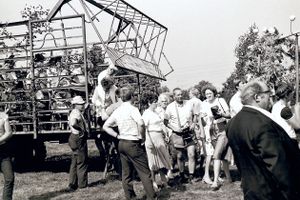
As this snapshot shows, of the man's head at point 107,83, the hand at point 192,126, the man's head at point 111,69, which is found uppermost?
the man's head at point 111,69

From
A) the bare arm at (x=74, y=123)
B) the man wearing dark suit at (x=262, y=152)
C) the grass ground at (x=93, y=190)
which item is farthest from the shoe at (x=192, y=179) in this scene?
the man wearing dark suit at (x=262, y=152)

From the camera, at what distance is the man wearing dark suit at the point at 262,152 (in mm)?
2967

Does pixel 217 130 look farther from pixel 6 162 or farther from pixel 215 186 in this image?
pixel 6 162

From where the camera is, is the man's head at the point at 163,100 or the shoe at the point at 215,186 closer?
the shoe at the point at 215,186

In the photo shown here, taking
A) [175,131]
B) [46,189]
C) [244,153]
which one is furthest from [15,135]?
[244,153]

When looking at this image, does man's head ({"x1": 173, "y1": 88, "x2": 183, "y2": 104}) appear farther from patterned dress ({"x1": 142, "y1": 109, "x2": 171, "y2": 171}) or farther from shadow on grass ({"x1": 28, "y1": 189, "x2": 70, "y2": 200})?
shadow on grass ({"x1": 28, "y1": 189, "x2": 70, "y2": 200})

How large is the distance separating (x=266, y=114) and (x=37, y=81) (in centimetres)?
721

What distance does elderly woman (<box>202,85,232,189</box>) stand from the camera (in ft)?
25.2

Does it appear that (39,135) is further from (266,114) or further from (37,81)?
(266,114)

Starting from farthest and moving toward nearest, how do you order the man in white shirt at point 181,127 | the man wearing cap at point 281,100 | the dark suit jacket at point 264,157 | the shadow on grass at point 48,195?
the man in white shirt at point 181,127 < the shadow on grass at point 48,195 < the man wearing cap at point 281,100 < the dark suit jacket at point 264,157

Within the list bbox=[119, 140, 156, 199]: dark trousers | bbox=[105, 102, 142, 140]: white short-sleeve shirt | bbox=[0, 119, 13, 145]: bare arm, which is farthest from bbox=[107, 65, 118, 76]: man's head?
bbox=[0, 119, 13, 145]: bare arm

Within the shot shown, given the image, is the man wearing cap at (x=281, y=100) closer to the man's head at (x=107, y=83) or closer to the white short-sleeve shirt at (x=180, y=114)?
the white short-sleeve shirt at (x=180, y=114)

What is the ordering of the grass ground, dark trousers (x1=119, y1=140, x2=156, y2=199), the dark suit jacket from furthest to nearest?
the grass ground
dark trousers (x1=119, y1=140, x2=156, y2=199)
the dark suit jacket

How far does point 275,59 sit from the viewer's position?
2847 centimetres
